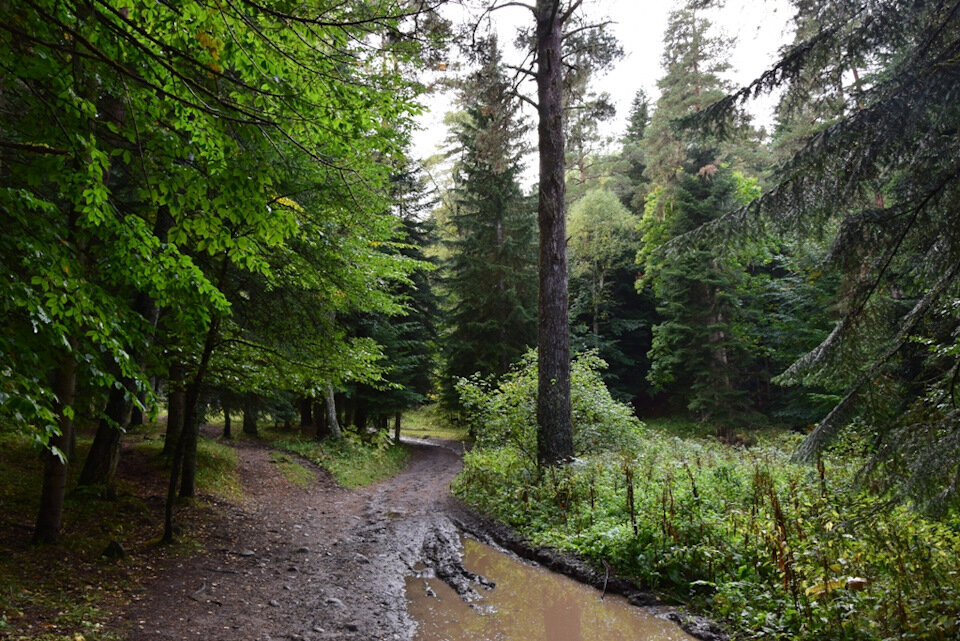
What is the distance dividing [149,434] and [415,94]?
12.4 meters

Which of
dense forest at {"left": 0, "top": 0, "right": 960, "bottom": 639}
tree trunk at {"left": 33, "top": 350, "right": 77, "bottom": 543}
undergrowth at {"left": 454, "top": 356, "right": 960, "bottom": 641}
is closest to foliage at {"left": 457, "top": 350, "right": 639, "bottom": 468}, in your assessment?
dense forest at {"left": 0, "top": 0, "right": 960, "bottom": 639}

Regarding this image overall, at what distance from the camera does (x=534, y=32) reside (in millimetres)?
10555

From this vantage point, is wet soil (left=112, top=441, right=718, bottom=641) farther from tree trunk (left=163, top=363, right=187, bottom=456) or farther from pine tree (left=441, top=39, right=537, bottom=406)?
pine tree (left=441, top=39, right=537, bottom=406)

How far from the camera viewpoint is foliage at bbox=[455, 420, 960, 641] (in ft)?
11.8

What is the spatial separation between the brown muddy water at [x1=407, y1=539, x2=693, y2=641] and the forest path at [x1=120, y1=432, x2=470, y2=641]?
0.98 ft

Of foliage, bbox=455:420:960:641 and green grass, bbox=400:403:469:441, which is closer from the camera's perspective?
foliage, bbox=455:420:960:641

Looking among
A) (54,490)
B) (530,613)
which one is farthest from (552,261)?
(54,490)

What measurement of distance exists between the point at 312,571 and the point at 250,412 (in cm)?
1152

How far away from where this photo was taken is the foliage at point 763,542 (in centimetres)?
360

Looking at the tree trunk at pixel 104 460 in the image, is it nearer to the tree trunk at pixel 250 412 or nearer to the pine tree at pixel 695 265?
the tree trunk at pixel 250 412

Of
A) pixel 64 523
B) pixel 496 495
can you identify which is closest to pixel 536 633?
pixel 496 495

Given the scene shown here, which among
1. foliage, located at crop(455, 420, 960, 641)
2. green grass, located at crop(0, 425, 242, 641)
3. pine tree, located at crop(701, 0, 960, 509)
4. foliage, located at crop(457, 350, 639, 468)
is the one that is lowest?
green grass, located at crop(0, 425, 242, 641)

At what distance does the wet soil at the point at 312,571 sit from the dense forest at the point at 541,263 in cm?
78

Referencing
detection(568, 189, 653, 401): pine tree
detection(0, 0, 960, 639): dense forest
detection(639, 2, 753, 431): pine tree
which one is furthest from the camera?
detection(568, 189, 653, 401): pine tree
